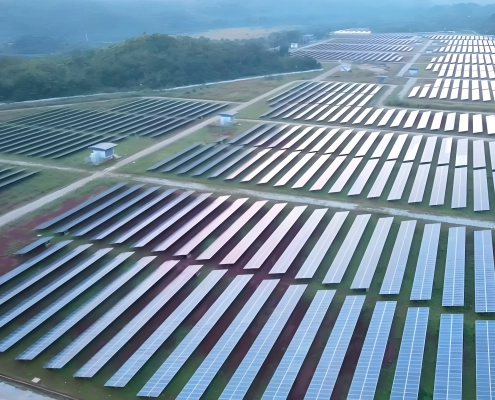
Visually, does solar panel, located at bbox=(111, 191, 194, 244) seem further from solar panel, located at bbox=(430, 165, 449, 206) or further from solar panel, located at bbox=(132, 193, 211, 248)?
solar panel, located at bbox=(430, 165, 449, 206)

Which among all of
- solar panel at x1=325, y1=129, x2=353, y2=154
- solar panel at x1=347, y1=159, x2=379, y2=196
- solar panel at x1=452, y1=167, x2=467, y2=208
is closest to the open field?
solar panel at x1=325, y1=129, x2=353, y2=154

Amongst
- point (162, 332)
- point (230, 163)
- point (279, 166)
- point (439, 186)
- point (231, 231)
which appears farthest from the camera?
point (230, 163)

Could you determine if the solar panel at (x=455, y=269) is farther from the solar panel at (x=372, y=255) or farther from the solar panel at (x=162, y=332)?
the solar panel at (x=162, y=332)

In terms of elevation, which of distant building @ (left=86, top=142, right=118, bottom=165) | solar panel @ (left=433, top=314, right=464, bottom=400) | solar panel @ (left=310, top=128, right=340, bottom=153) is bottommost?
solar panel @ (left=433, top=314, right=464, bottom=400)

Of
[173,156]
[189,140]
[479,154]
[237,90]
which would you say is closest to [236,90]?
[237,90]

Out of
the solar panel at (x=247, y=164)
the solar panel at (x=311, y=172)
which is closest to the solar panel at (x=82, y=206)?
the solar panel at (x=247, y=164)

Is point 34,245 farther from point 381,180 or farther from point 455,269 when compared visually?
point 381,180

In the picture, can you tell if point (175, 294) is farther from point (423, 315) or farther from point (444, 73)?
point (444, 73)

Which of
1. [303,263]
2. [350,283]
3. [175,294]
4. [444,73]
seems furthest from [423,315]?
[444,73]
